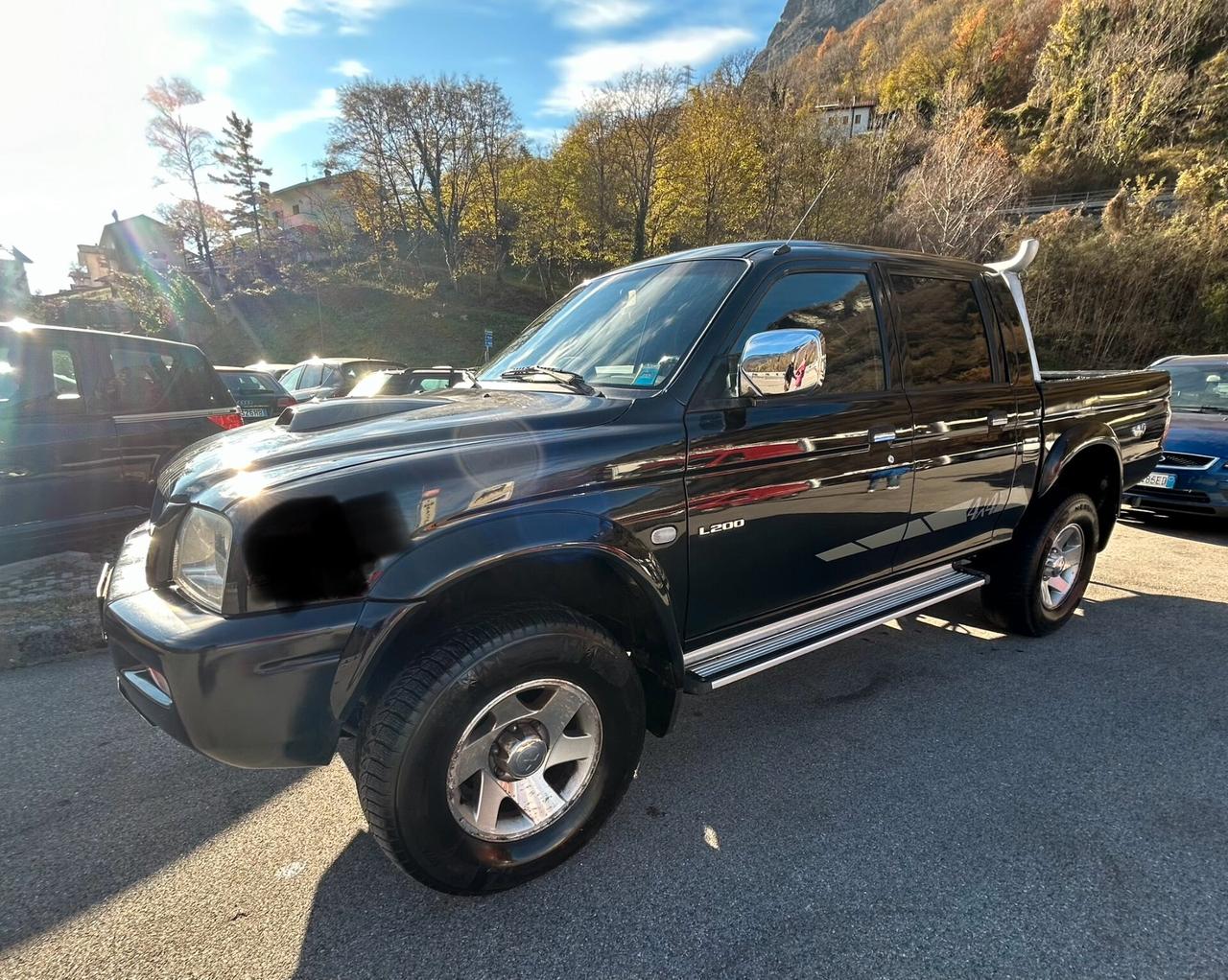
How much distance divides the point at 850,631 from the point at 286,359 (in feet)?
93.7

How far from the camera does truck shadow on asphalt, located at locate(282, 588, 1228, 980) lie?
188cm

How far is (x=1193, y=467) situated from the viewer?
5965 mm

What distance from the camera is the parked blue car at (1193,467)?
5844 mm

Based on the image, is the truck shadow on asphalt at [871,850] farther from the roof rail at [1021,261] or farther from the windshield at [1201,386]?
the windshield at [1201,386]

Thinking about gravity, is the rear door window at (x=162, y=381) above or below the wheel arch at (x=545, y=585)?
above

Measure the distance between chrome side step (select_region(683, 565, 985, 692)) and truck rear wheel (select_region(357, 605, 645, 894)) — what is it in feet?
1.01

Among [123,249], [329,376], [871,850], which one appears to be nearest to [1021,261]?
[871,850]

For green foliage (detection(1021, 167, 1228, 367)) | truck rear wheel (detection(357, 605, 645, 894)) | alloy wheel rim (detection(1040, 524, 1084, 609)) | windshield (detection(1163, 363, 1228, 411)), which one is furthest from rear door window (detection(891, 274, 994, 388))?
green foliage (detection(1021, 167, 1228, 367))

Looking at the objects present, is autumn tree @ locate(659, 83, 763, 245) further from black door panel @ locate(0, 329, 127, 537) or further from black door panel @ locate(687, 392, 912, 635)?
black door panel @ locate(687, 392, 912, 635)

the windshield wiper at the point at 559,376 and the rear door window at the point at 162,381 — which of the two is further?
the rear door window at the point at 162,381

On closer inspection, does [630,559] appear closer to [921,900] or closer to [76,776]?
[921,900]

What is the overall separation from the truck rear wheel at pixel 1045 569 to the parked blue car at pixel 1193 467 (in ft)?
7.69

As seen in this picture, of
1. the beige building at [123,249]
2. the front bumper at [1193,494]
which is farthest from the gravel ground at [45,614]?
the beige building at [123,249]

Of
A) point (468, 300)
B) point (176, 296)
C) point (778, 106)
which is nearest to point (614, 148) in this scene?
point (778, 106)
